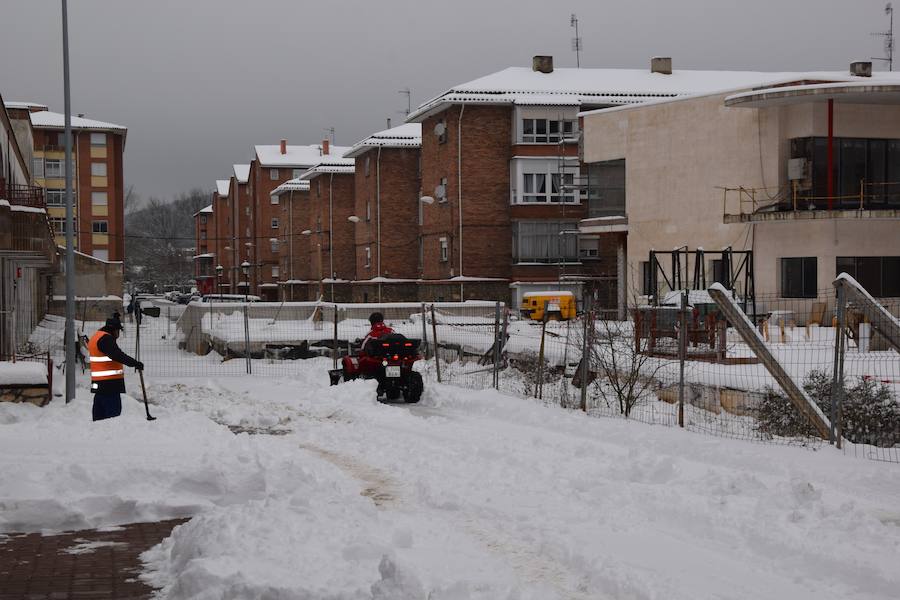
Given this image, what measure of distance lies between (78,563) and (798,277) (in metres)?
34.0

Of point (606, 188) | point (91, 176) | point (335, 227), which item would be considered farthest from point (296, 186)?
point (606, 188)

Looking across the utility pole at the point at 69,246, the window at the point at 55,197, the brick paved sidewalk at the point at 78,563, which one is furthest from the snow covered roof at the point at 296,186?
the brick paved sidewalk at the point at 78,563

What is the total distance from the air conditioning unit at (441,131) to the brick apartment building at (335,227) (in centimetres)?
1955

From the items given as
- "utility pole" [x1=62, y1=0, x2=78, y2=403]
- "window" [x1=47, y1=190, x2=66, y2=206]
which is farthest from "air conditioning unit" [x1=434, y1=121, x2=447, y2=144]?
"window" [x1=47, y1=190, x2=66, y2=206]

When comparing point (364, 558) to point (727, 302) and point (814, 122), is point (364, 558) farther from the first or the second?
point (814, 122)

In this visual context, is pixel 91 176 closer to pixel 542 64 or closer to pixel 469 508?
pixel 542 64

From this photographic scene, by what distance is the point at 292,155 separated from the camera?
332 ft

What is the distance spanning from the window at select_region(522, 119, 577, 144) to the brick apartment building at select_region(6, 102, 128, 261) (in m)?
48.1

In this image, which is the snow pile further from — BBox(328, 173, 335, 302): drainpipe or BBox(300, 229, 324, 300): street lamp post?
BBox(328, 173, 335, 302): drainpipe

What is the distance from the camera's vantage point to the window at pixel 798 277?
38312 millimetres

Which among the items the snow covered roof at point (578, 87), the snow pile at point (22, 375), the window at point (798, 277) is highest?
the snow covered roof at point (578, 87)

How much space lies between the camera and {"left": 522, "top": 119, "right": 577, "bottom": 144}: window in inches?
2103

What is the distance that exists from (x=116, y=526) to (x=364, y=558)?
3.01 meters

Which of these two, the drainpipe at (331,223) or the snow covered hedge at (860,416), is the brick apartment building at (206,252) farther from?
the snow covered hedge at (860,416)
